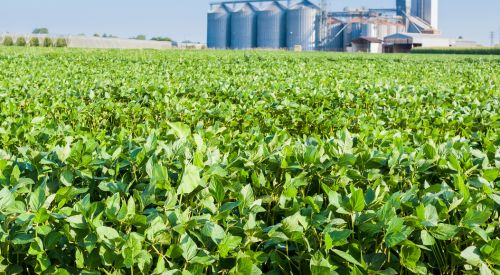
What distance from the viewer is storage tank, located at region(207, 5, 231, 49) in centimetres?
10006

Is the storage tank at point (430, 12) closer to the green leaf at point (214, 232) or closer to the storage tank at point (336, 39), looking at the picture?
the storage tank at point (336, 39)

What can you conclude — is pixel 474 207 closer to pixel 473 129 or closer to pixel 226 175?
pixel 226 175

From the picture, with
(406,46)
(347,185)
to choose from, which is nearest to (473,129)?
(347,185)

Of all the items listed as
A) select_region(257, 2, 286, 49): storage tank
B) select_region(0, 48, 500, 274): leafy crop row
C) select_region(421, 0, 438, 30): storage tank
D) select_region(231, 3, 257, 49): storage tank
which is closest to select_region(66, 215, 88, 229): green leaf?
select_region(0, 48, 500, 274): leafy crop row

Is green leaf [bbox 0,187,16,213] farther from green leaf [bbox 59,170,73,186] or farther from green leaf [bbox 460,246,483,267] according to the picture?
green leaf [bbox 460,246,483,267]

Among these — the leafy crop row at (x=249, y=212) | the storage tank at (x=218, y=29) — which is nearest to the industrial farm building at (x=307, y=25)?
the storage tank at (x=218, y=29)

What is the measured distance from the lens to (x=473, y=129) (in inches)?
178

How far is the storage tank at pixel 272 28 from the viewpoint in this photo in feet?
309

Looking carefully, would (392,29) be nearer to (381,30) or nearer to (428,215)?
(381,30)

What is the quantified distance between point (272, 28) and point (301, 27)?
5.42 meters

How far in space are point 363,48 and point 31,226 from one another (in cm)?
8917

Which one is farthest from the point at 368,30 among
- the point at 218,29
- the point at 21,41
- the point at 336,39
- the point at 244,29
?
the point at 21,41

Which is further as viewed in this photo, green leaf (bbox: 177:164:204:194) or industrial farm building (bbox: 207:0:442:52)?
industrial farm building (bbox: 207:0:442:52)

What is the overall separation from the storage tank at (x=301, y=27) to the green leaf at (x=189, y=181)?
9312cm
